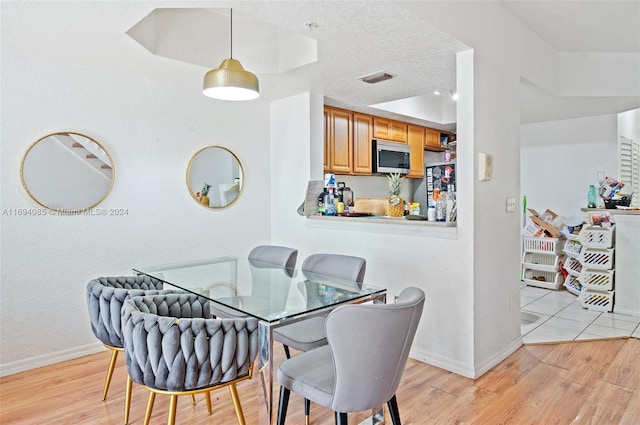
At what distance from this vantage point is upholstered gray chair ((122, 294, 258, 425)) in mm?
1545

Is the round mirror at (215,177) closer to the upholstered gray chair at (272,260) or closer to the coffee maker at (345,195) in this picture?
the upholstered gray chair at (272,260)

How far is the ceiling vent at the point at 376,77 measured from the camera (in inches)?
127

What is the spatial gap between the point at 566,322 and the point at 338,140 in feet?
9.43

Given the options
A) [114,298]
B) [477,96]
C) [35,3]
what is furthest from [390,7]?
[114,298]

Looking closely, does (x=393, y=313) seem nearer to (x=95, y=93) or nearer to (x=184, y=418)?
(x=184, y=418)

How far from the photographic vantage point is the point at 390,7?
212cm

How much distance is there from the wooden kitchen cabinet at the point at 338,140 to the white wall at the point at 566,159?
98.9 inches

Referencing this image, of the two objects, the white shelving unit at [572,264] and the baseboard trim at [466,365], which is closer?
the baseboard trim at [466,365]

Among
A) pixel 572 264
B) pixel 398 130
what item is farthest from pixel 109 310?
pixel 572 264

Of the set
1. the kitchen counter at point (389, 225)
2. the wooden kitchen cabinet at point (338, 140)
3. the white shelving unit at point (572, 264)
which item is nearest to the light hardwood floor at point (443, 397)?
the kitchen counter at point (389, 225)

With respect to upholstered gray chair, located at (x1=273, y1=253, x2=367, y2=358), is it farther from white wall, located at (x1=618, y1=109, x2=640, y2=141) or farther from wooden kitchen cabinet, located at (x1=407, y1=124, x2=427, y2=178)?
white wall, located at (x1=618, y1=109, x2=640, y2=141)

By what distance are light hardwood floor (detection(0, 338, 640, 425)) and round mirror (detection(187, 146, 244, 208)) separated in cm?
157

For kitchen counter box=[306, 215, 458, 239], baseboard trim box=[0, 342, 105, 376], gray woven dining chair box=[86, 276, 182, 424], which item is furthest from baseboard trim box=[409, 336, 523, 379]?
baseboard trim box=[0, 342, 105, 376]

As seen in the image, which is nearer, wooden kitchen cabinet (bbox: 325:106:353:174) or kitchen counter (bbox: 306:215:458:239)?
kitchen counter (bbox: 306:215:458:239)
